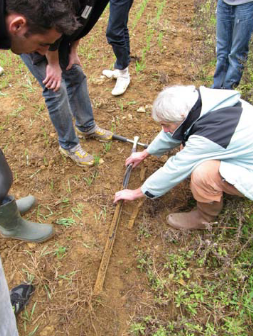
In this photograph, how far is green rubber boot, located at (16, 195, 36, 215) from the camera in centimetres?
216

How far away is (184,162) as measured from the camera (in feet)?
5.70

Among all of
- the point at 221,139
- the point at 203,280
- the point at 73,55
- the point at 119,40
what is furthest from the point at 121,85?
the point at 203,280

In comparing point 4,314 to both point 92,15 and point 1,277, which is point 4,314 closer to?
point 1,277

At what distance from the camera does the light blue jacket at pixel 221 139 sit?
1627 mm

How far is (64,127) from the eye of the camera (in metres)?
2.22

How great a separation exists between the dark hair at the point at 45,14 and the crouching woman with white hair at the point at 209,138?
72 cm

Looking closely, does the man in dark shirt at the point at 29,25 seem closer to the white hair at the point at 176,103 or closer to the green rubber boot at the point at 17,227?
the green rubber boot at the point at 17,227

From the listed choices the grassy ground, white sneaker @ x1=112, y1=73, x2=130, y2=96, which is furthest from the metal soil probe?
white sneaker @ x1=112, y1=73, x2=130, y2=96

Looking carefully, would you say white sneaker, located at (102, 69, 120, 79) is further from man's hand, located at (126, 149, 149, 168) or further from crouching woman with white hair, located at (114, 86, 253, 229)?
crouching woman with white hair, located at (114, 86, 253, 229)

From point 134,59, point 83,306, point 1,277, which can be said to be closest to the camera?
point 1,277

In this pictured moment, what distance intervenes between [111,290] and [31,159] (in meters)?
1.45

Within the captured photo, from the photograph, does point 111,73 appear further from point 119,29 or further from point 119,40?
point 119,29

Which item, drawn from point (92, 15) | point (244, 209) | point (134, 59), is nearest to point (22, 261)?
point (244, 209)

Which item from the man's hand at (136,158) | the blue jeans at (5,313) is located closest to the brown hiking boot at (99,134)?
the man's hand at (136,158)
